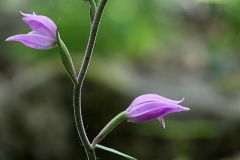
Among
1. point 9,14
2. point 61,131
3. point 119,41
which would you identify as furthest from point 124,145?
point 9,14

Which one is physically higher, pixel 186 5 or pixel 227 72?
pixel 227 72

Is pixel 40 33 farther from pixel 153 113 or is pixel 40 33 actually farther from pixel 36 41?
pixel 153 113

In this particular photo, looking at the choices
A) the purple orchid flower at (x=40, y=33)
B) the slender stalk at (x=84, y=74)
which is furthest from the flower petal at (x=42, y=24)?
Answer: the slender stalk at (x=84, y=74)

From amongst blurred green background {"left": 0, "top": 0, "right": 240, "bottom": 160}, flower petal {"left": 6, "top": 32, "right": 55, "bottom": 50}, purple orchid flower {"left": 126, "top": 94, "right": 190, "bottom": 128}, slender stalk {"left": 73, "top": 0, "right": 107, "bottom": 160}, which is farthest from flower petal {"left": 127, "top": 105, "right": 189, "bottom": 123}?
blurred green background {"left": 0, "top": 0, "right": 240, "bottom": 160}

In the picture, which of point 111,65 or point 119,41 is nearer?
point 111,65

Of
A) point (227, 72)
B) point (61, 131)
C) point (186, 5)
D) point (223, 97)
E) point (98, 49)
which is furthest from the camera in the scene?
point (186, 5)

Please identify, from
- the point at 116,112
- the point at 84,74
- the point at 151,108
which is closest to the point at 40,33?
the point at 84,74

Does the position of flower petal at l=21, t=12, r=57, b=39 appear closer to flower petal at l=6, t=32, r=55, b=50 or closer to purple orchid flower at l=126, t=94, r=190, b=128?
flower petal at l=6, t=32, r=55, b=50

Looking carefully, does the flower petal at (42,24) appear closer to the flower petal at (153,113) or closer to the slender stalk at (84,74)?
the slender stalk at (84,74)

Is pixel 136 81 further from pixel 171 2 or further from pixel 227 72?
pixel 171 2
